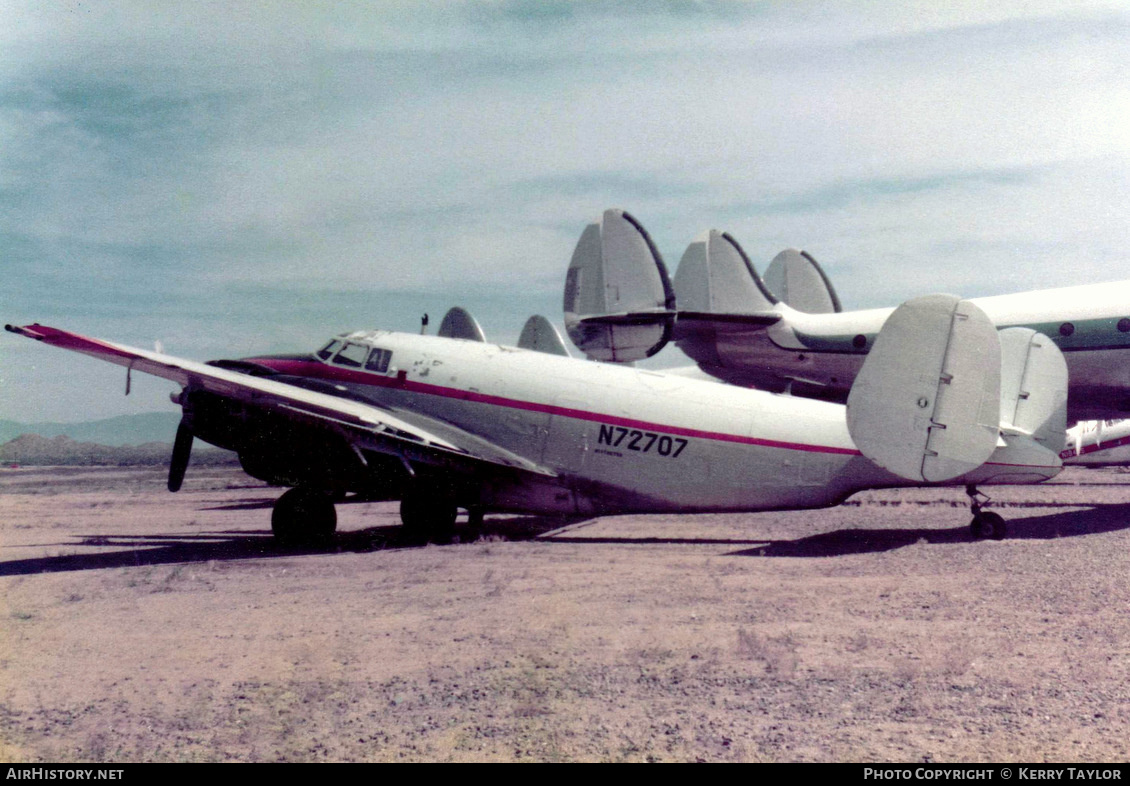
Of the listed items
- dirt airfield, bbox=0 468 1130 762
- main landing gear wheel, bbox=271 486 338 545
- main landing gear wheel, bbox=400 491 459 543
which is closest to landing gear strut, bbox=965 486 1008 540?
dirt airfield, bbox=0 468 1130 762

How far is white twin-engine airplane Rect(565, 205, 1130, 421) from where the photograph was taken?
59.2 ft

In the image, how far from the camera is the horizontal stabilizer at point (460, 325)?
25609 mm

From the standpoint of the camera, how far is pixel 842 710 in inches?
213

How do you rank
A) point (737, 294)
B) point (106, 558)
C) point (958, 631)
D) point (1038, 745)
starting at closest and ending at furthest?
point (1038, 745), point (958, 631), point (106, 558), point (737, 294)

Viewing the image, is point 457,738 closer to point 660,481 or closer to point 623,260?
point 660,481

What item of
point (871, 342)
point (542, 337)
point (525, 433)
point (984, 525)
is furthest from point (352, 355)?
point (871, 342)

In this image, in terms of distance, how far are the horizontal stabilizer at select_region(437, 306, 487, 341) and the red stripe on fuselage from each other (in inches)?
405

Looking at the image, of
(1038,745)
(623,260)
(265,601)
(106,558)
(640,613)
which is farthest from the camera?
(623,260)

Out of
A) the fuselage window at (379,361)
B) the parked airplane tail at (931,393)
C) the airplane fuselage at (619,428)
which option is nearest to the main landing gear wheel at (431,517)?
the airplane fuselage at (619,428)

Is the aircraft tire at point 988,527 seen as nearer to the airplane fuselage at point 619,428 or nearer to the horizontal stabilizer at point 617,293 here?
the airplane fuselage at point 619,428

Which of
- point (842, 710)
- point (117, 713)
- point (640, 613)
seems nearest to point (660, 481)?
point (640, 613)

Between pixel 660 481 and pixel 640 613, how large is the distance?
513cm

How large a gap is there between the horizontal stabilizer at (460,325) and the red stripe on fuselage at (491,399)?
10.3 meters

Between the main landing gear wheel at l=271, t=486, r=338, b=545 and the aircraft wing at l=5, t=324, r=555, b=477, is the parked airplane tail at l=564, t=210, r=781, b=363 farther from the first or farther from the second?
the main landing gear wheel at l=271, t=486, r=338, b=545
